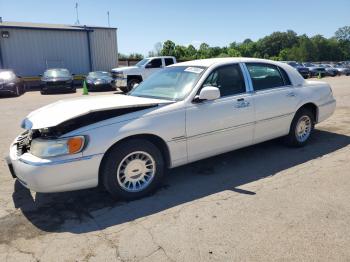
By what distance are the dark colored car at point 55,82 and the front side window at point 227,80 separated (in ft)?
53.4

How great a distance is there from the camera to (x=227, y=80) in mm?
4926

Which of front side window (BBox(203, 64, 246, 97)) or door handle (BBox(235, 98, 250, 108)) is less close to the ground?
front side window (BBox(203, 64, 246, 97))

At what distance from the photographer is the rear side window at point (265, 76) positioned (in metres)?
5.18

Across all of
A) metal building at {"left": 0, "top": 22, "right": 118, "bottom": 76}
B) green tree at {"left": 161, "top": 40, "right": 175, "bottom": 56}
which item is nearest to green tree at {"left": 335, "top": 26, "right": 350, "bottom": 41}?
green tree at {"left": 161, "top": 40, "right": 175, "bottom": 56}

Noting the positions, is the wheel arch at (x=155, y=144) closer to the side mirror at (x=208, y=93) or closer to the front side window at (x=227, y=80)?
the side mirror at (x=208, y=93)

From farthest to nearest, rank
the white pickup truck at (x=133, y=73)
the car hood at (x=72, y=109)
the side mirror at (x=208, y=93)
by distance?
the white pickup truck at (x=133, y=73) < the side mirror at (x=208, y=93) < the car hood at (x=72, y=109)

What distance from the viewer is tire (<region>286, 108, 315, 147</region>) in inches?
225

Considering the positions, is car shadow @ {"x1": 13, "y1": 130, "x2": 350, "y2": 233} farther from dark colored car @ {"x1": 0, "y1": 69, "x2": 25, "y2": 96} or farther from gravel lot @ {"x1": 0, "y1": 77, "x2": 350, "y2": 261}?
dark colored car @ {"x1": 0, "y1": 69, "x2": 25, "y2": 96}

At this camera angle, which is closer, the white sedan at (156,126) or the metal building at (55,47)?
the white sedan at (156,126)

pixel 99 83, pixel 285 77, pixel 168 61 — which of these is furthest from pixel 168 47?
pixel 285 77

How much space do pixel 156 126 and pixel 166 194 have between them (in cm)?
87

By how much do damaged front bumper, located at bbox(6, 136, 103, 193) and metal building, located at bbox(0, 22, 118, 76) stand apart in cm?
2372

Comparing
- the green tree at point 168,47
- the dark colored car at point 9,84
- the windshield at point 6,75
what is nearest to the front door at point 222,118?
the dark colored car at point 9,84

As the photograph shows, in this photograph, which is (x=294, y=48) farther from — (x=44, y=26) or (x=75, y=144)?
(x=75, y=144)
